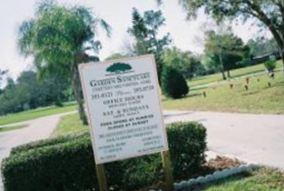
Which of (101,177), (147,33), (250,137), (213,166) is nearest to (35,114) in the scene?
(147,33)

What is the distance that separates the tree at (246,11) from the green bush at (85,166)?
18206 millimetres

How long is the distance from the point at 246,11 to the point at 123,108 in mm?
20970

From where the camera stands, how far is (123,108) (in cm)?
796

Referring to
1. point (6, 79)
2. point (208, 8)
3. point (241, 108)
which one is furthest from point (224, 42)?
point (6, 79)

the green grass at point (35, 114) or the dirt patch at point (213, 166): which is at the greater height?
the dirt patch at point (213, 166)

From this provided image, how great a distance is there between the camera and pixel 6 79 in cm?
14162

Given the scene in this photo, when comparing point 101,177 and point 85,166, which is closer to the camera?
point 101,177

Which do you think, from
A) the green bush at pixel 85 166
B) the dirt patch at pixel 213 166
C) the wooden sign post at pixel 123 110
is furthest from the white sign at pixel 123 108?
the dirt patch at pixel 213 166

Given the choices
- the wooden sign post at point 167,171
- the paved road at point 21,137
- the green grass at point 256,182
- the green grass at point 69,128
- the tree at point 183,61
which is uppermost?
the tree at point 183,61

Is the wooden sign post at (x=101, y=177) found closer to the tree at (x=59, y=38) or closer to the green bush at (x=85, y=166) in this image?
the green bush at (x=85, y=166)

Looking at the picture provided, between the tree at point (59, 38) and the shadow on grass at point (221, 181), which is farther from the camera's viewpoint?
the tree at point (59, 38)

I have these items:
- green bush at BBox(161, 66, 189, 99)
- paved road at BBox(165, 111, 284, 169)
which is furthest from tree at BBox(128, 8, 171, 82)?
paved road at BBox(165, 111, 284, 169)

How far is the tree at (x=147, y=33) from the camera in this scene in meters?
82.8

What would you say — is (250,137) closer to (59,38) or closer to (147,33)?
(59,38)
